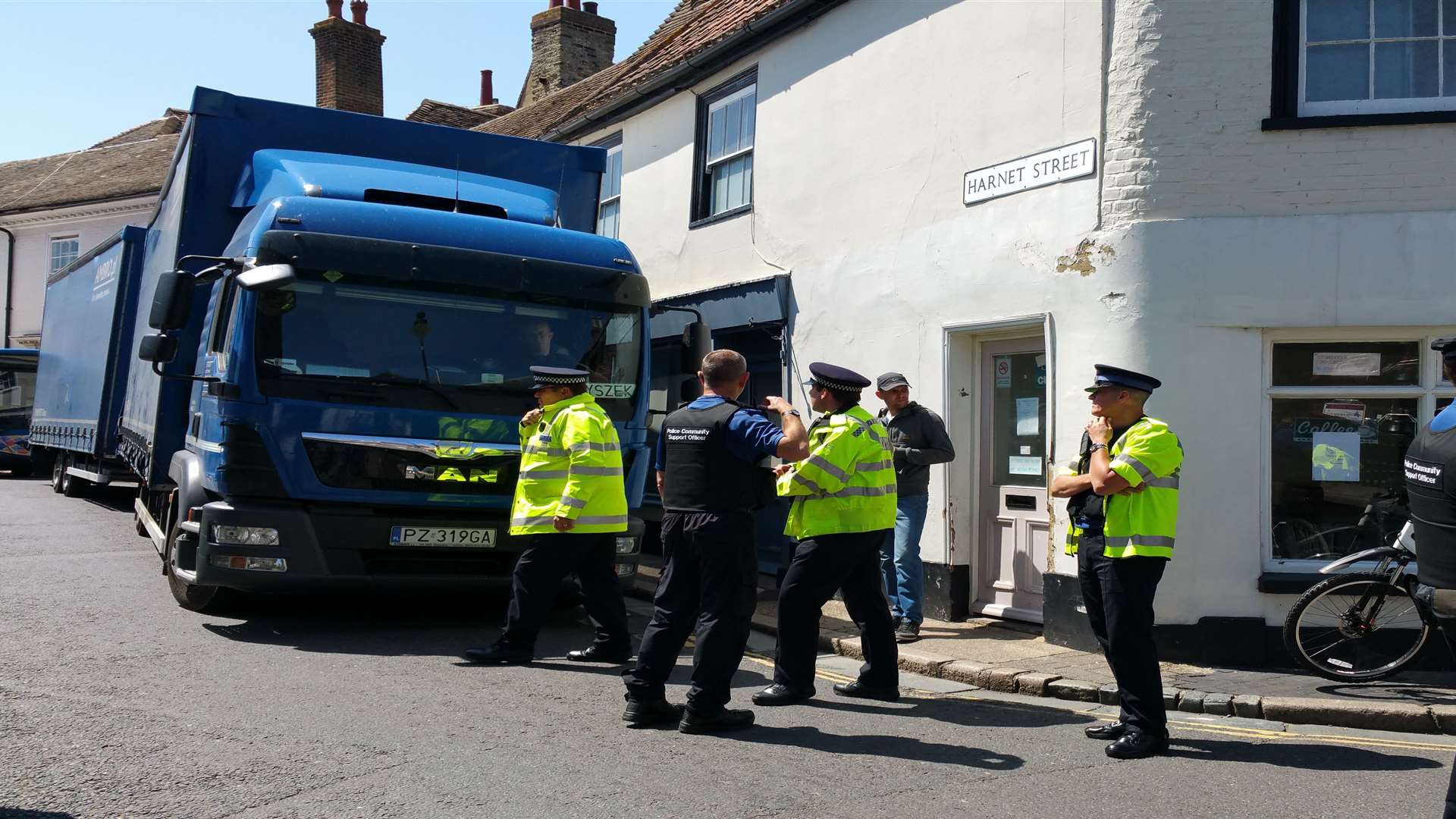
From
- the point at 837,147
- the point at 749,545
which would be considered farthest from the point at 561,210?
the point at 749,545

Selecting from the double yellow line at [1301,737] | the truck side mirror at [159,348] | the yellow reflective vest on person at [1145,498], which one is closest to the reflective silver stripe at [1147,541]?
the yellow reflective vest on person at [1145,498]

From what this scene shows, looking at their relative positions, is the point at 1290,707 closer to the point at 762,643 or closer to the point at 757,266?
the point at 762,643

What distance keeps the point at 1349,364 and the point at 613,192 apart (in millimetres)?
9583

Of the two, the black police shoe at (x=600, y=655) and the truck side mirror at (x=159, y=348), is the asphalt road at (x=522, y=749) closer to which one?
the black police shoe at (x=600, y=655)

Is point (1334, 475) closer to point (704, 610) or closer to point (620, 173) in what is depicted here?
point (704, 610)

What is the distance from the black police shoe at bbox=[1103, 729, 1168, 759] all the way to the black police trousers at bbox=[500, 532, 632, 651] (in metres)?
2.97

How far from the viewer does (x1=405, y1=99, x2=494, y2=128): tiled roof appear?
26.1m

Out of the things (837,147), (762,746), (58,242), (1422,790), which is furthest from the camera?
(58,242)

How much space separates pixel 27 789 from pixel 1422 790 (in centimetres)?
533

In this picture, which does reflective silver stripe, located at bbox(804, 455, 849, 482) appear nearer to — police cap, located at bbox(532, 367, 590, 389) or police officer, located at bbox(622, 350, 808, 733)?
police officer, located at bbox(622, 350, 808, 733)

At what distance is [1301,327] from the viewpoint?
783cm

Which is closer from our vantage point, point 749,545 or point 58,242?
point 749,545

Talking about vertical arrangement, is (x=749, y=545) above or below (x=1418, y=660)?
above

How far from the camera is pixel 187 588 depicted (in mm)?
8250
